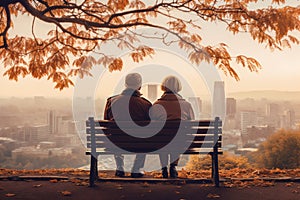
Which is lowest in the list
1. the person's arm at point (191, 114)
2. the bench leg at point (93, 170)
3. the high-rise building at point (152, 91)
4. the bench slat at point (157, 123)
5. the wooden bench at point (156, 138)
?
the bench leg at point (93, 170)

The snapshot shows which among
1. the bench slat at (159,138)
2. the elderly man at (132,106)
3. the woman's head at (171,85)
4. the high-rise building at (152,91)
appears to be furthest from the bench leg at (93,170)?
the high-rise building at (152,91)

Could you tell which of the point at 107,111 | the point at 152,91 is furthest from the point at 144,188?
the point at 152,91

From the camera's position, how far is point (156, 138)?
17.5 feet

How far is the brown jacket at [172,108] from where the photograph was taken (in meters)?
5.57

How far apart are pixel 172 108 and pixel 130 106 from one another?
1.83 ft

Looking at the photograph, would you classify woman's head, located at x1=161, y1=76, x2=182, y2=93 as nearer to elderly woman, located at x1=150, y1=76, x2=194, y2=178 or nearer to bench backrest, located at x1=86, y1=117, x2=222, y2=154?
elderly woman, located at x1=150, y1=76, x2=194, y2=178

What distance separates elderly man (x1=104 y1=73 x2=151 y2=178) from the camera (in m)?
5.65

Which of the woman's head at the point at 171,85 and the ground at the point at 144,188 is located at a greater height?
the woman's head at the point at 171,85

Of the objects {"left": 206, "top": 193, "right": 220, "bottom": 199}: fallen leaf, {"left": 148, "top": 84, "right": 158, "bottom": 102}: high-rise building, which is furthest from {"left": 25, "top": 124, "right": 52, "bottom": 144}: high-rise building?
{"left": 206, "top": 193, "right": 220, "bottom": 199}: fallen leaf

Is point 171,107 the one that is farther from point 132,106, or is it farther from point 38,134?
point 38,134

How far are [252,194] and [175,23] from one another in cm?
389

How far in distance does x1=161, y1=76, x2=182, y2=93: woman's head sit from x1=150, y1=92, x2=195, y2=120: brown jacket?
7cm

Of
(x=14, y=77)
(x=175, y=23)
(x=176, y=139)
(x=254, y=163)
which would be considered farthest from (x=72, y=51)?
(x=254, y=163)

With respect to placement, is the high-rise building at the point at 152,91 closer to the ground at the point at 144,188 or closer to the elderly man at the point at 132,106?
the elderly man at the point at 132,106
